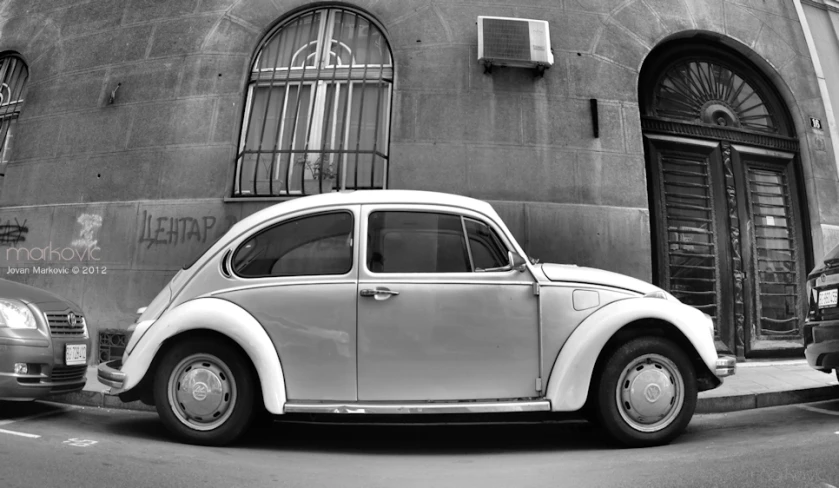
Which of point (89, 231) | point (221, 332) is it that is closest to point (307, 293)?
point (221, 332)

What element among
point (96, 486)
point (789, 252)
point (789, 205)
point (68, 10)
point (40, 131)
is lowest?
point (96, 486)

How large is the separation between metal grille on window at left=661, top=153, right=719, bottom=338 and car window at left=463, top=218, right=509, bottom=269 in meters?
4.80

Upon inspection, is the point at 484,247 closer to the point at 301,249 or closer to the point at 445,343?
the point at 445,343

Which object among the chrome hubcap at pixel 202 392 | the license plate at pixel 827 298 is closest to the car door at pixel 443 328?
the chrome hubcap at pixel 202 392

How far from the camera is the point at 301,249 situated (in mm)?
3990

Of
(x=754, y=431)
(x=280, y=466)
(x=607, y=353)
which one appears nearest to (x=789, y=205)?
(x=754, y=431)

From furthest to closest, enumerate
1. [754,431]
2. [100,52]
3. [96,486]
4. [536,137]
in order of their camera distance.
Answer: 1. [100,52]
2. [536,137]
3. [754,431]
4. [96,486]

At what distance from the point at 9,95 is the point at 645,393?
36.2ft

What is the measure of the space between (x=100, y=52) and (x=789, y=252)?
441 inches

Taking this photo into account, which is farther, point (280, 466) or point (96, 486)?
point (280, 466)

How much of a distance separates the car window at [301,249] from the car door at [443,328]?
0.20m

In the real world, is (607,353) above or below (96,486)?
above

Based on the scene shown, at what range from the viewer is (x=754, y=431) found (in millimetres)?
4422

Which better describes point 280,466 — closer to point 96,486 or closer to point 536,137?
point 96,486
